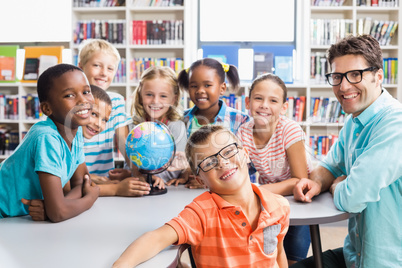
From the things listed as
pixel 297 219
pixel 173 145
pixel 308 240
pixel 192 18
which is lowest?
pixel 308 240

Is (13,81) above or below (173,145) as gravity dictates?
above

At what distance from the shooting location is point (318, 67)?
486 centimetres

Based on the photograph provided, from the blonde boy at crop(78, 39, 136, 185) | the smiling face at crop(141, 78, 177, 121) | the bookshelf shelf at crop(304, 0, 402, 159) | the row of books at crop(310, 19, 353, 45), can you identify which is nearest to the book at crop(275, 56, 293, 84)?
the bookshelf shelf at crop(304, 0, 402, 159)

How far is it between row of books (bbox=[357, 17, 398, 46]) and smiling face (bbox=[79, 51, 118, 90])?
3457 millimetres

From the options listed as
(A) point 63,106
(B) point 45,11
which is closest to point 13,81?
(B) point 45,11

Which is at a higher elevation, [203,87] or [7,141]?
[203,87]

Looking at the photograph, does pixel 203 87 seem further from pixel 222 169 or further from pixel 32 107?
pixel 32 107

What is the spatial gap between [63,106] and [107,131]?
1.04 metres

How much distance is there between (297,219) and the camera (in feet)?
4.52

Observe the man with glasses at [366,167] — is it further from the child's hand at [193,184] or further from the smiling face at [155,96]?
the smiling face at [155,96]

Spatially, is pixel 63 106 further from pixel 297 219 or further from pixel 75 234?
pixel 297 219

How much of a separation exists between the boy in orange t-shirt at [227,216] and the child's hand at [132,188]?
53cm

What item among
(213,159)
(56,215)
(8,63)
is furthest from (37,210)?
(8,63)

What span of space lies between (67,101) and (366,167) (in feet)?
3.67
